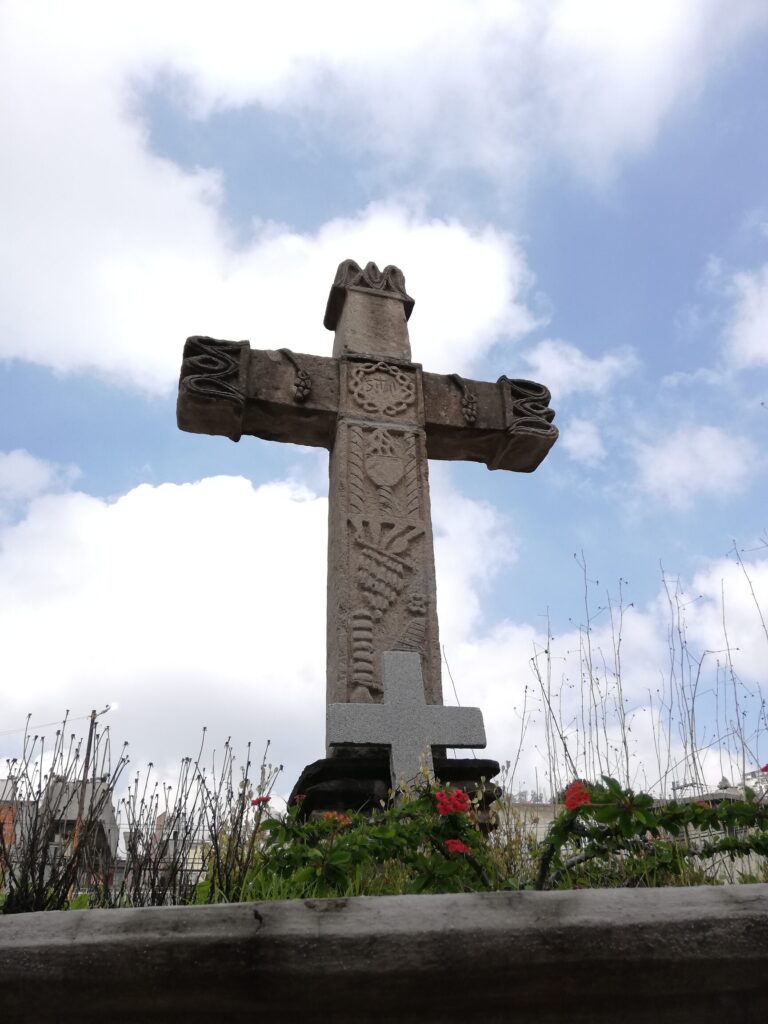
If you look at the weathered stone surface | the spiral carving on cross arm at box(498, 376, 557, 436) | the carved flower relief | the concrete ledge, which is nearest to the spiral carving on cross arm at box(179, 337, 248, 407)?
the carved flower relief

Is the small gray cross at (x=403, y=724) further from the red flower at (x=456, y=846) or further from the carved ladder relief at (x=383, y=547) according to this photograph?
the red flower at (x=456, y=846)

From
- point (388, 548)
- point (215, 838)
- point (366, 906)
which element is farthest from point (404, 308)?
point (366, 906)

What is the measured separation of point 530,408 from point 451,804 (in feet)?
12.6

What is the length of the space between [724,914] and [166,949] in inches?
35.5

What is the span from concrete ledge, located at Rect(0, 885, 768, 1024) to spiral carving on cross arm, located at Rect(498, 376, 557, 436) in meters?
4.42

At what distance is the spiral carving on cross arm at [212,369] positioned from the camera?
200 inches

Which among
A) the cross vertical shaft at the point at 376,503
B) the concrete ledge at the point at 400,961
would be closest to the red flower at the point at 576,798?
the concrete ledge at the point at 400,961

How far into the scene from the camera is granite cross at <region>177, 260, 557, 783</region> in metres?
4.46

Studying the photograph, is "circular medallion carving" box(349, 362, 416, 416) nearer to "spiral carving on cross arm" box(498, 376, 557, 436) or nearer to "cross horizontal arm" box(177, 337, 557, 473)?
"cross horizontal arm" box(177, 337, 557, 473)

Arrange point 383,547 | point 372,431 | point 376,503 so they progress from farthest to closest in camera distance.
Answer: point 372,431 → point 376,503 → point 383,547

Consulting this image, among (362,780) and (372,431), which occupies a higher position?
(372,431)

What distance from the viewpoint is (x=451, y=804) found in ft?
7.59

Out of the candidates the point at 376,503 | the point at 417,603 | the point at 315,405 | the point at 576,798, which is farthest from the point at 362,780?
the point at 315,405

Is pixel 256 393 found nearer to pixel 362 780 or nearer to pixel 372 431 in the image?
pixel 372 431
